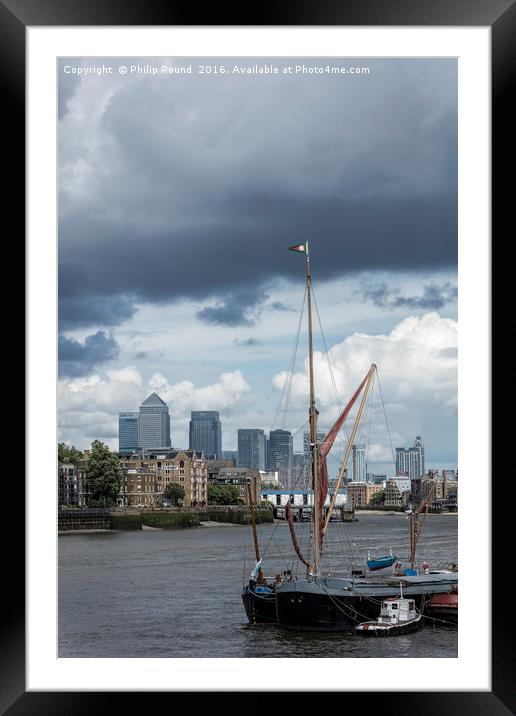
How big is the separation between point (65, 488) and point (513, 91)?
→ 25.8 metres

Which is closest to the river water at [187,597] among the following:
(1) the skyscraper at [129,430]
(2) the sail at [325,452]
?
(2) the sail at [325,452]

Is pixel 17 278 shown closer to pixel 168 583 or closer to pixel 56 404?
pixel 56 404

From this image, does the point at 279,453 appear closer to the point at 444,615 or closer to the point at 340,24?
the point at 444,615

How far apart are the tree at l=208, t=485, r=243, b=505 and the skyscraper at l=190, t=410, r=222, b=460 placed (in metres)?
6.60

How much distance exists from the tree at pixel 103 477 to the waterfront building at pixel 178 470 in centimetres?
38

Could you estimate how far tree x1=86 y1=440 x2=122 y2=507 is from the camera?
95.2 feet

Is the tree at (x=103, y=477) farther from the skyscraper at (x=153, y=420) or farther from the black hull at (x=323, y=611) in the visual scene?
the black hull at (x=323, y=611)

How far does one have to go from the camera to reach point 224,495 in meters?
32.0

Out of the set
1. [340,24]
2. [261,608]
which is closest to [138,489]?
[261,608]

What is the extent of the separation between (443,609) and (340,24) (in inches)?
298

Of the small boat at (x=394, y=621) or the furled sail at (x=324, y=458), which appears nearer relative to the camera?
the small boat at (x=394, y=621)

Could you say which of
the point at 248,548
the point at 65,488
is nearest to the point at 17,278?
the point at 248,548

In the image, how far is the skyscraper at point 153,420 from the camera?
24.5 metres

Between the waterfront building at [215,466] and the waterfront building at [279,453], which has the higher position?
the waterfront building at [279,453]
